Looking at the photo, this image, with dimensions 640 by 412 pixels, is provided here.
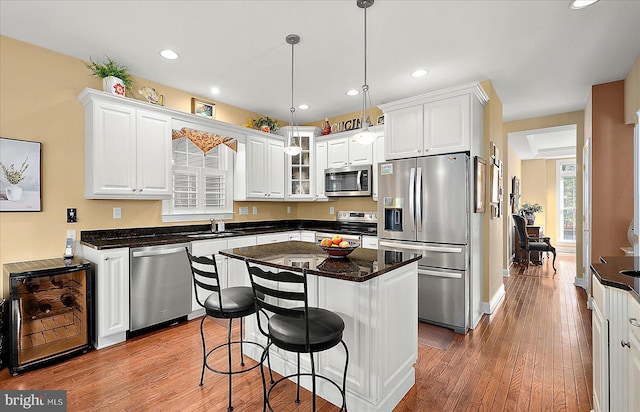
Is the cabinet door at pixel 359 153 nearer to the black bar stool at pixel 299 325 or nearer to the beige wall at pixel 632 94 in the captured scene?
the beige wall at pixel 632 94

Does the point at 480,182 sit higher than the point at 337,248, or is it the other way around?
the point at 480,182

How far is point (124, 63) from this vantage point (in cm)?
333

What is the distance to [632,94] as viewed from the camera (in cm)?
341

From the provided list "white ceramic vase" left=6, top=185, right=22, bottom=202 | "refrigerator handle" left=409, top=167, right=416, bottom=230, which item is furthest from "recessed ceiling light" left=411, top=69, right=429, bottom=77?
"white ceramic vase" left=6, top=185, right=22, bottom=202

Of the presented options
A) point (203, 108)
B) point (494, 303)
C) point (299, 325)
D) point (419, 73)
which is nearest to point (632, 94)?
point (419, 73)

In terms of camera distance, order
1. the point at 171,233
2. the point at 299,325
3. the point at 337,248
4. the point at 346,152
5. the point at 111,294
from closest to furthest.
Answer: the point at 299,325 → the point at 337,248 → the point at 111,294 → the point at 171,233 → the point at 346,152

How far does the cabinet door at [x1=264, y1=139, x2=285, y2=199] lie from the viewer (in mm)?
4902

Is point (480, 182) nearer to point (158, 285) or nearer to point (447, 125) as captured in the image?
point (447, 125)

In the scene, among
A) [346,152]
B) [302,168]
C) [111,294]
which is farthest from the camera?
[302,168]

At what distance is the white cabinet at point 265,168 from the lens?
463cm

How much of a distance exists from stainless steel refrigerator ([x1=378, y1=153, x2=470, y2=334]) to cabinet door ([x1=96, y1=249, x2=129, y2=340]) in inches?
112

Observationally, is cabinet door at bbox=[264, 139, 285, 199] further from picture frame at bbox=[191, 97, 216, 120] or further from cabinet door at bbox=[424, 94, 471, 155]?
cabinet door at bbox=[424, 94, 471, 155]

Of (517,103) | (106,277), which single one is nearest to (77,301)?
(106,277)

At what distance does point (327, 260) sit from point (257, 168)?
2.88 meters
